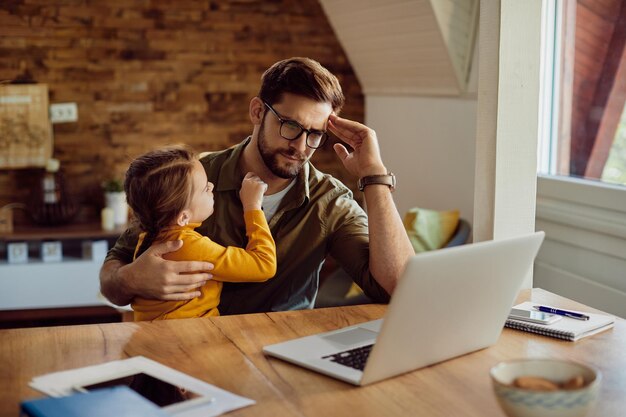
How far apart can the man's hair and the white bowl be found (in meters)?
1.24

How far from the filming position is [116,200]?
4.59m

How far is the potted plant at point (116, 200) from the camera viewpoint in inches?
180

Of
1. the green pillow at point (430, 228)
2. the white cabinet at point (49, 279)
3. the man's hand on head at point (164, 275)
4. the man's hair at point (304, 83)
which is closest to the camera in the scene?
the man's hand on head at point (164, 275)

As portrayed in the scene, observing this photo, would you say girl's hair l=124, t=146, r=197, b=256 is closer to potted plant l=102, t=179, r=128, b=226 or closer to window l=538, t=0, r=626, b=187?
window l=538, t=0, r=626, b=187

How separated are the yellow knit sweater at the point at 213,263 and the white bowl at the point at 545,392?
100 cm

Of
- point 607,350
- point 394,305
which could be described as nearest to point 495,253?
point 394,305

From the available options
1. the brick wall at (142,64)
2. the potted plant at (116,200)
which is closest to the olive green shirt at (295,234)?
the potted plant at (116,200)

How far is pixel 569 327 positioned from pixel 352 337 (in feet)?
1.53

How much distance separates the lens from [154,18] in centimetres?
471

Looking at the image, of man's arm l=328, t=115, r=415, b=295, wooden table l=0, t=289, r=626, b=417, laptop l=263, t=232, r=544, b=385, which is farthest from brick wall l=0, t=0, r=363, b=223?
laptop l=263, t=232, r=544, b=385

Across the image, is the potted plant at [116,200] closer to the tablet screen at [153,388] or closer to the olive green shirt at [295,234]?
the olive green shirt at [295,234]

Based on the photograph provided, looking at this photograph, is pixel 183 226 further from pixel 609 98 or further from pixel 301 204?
pixel 609 98

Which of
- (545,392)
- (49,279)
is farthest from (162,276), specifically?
(49,279)

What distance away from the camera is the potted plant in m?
4.58
